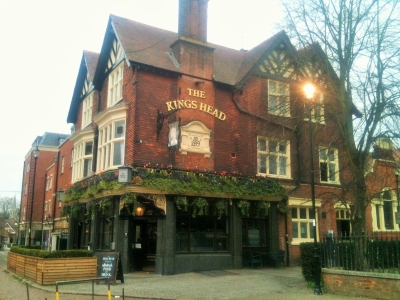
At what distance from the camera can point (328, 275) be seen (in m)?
13.5

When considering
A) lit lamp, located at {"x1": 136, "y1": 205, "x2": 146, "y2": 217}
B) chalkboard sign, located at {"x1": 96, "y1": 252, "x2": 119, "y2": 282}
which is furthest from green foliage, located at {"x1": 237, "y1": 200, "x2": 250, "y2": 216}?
chalkboard sign, located at {"x1": 96, "y1": 252, "x2": 119, "y2": 282}

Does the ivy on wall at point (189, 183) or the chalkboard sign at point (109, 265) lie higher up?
the ivy on wall at point (189, 183)

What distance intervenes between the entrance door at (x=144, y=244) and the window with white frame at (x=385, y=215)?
15192 mm

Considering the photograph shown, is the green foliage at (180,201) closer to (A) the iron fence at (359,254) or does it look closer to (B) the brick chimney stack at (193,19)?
(A) the iron fence at (359,254)

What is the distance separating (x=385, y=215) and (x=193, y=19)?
18.1 m

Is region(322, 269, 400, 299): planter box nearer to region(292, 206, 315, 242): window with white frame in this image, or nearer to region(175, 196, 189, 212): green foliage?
region(175, 196, 189, 212): green foliage

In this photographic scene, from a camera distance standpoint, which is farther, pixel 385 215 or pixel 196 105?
pixel 385 215

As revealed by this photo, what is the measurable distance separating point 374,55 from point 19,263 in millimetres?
17584

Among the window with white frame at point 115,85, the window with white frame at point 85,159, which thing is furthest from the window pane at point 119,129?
the window with white frame at point 85,159

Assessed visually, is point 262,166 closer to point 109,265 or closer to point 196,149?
point 196,149

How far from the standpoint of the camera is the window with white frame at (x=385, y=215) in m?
27.2

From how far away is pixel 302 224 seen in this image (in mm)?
24094

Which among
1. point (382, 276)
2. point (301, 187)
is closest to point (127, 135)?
point (301, 187)

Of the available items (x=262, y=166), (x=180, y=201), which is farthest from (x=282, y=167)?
(x=180, y=201)
